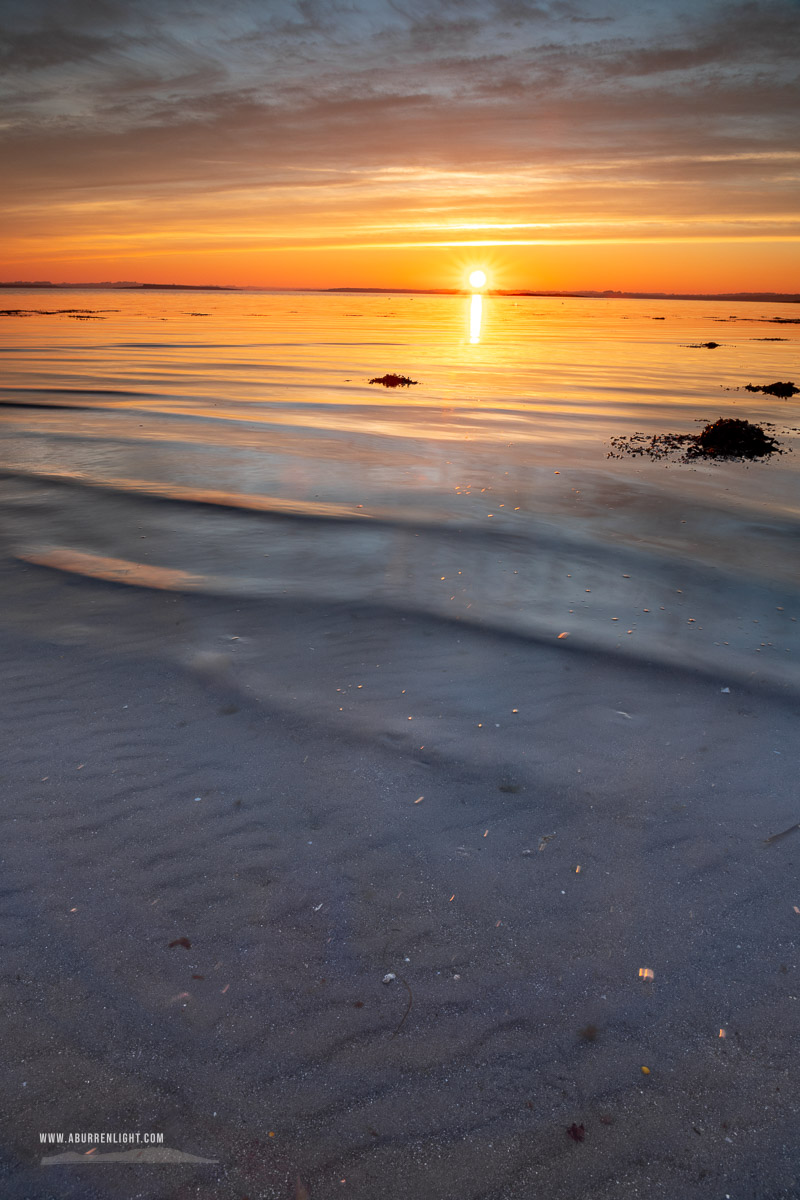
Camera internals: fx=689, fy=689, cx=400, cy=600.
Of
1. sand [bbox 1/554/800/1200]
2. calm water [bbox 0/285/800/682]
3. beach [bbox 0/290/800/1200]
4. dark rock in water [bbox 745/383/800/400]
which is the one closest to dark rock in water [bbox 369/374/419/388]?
calm water [bbox 0/285/800/682]

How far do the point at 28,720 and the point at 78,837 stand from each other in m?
1.48

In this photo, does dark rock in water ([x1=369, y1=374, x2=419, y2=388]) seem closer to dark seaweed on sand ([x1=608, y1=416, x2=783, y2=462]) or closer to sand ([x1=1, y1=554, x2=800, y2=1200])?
dark seaweed on sand ([x1=608, y1=416, x2=783, y2=462])

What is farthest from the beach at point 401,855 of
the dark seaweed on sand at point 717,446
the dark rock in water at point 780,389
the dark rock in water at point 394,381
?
the dark rock in water at point 780,389

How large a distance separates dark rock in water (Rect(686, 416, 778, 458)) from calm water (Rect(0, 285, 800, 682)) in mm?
647

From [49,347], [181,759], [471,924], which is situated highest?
[49,347]

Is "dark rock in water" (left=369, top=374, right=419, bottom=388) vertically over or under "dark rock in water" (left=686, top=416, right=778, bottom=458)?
over

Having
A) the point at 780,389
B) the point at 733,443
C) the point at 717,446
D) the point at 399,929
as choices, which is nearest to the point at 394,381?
the point at 717,446

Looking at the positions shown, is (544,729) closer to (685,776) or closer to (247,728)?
(685,776)

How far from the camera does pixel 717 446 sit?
605 inches

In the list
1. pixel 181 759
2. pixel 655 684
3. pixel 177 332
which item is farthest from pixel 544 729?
pixel 177 332

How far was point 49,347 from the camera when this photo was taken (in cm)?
3809

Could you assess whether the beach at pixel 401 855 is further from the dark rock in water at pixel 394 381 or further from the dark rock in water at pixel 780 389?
the dark rock in water at pixel 780 389

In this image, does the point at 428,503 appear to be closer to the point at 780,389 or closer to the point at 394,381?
the point at 394,381

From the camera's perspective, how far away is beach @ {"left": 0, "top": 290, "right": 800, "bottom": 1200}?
111 inches
